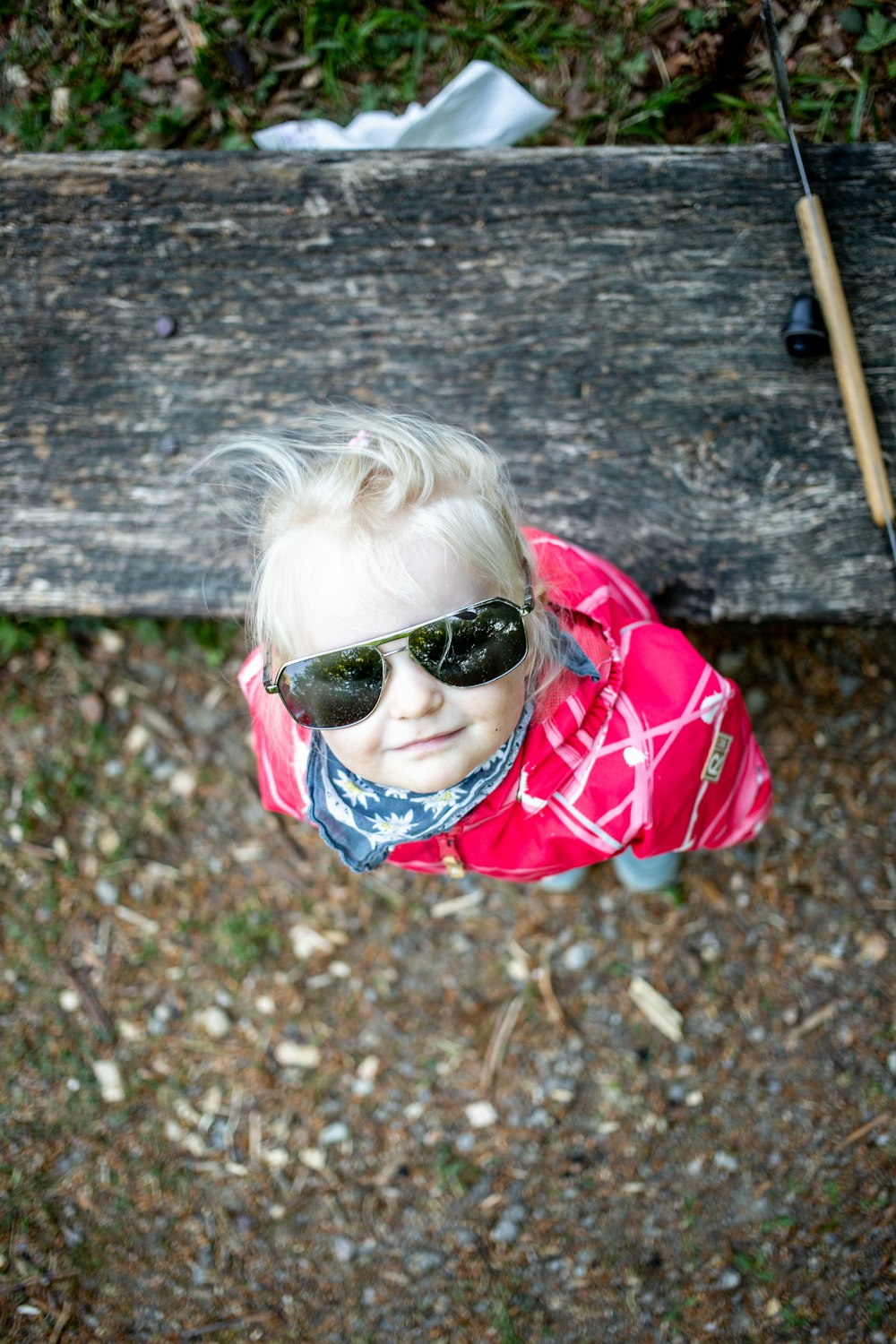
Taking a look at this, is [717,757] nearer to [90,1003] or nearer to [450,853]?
[450,853]

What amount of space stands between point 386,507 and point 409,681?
308 millimetres

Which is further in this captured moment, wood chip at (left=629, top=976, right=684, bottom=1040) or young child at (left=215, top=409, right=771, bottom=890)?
wood chip at (left=629, top=976, right=684, bottom=1040)

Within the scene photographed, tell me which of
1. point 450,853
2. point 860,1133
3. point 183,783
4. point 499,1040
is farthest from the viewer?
point 183,783

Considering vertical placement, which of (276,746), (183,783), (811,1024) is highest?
(276,746)

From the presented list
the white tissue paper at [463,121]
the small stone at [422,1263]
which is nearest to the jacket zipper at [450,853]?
the small stone at [422,1263]

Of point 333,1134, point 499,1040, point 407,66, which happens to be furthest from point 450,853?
point 407,66

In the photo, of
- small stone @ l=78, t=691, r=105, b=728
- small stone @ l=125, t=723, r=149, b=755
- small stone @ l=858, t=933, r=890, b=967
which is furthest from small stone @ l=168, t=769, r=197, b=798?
small stone @ l=858, t=933, r=890, b=967

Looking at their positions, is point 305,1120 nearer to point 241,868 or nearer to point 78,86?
point 241,868

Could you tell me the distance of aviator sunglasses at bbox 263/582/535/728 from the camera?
157 centimetres

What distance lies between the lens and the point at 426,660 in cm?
159

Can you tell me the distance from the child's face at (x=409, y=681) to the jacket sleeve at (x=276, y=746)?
26cm

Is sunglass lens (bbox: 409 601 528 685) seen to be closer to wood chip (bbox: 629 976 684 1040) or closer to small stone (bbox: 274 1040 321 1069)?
wood chip (bbox: 629 976 684 1040)

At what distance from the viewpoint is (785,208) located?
7.25 ft

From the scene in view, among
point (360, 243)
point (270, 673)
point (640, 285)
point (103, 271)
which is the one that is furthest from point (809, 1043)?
point (103, 271)
